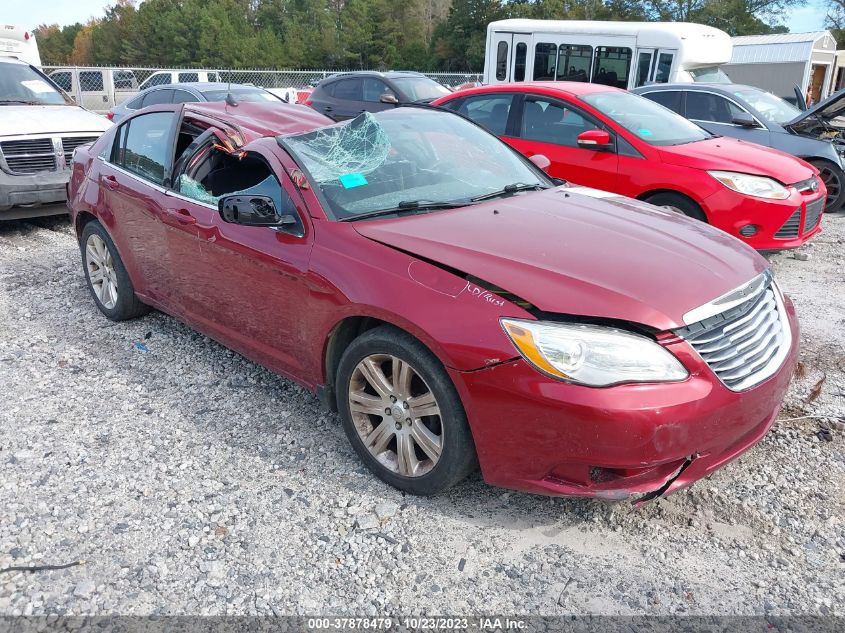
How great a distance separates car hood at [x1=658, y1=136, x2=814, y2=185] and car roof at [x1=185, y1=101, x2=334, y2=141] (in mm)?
3358

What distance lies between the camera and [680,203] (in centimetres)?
609

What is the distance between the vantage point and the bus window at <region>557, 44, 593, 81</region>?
15523 millimetres

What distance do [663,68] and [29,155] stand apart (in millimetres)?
12508

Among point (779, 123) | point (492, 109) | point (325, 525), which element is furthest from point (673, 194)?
point (325, 525)

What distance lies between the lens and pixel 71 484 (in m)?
3.12

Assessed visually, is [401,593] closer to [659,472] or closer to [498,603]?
[498,603]

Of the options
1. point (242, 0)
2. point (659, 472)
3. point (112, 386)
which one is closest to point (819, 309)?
point (659, 472)

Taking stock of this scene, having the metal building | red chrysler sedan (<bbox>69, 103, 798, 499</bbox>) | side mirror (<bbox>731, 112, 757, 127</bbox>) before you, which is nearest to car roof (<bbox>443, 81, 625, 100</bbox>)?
side mirror (<bbox>731, 112, 757, 127</bbox>)

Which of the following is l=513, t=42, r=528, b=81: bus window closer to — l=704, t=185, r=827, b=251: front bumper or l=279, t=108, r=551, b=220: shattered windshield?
l=704, t=185, r=827, b=251: front bumper

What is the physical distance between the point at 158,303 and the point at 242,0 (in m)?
90.9

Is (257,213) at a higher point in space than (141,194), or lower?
higher

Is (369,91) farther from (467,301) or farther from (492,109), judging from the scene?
(467,301)

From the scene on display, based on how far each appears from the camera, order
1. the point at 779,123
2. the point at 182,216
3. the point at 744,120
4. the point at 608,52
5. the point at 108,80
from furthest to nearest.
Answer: the point at 108,80 < the point at 608,52 < the point at 779,123 < the point at 744,120 < the point at 182,216

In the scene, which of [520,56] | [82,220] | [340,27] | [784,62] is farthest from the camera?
[340,27]
